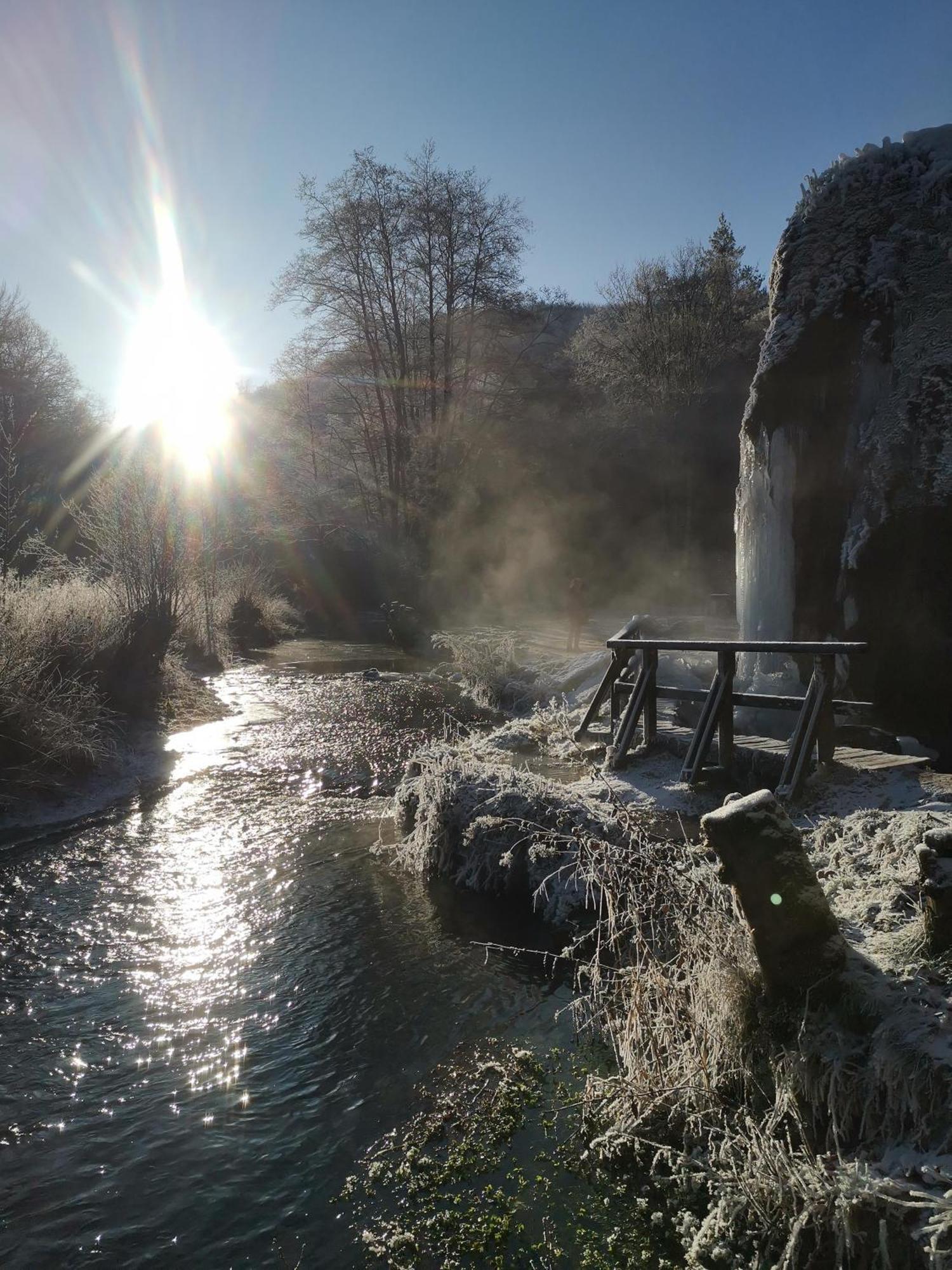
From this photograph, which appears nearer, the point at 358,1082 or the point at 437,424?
the point at 358,1082

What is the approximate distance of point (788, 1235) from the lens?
8.70 ft

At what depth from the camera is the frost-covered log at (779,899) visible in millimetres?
3020

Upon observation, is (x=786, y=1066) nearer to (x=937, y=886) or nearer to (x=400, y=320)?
(x=937, y=886)

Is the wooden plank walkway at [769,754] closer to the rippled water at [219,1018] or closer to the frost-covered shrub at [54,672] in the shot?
the rippled water at [219,1018]

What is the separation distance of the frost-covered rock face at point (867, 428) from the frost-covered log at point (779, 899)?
506cm

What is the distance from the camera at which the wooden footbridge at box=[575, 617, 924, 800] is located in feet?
20.2

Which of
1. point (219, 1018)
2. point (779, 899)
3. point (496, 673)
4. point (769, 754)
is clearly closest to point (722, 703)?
point (769, 754)

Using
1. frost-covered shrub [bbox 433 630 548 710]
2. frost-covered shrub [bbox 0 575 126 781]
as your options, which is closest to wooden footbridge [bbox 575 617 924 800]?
frost-covered shrub [bbox 433 630 548 710]

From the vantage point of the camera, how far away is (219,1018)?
175 inches

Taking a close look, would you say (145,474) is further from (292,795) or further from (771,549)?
(771,549)

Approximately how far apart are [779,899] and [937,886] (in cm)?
55

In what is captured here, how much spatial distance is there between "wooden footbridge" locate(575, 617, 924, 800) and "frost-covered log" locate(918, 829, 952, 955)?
3000 millimetres

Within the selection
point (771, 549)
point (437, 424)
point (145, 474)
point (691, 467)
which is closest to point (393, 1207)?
point (771, 549)

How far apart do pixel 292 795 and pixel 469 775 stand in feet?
8.92
